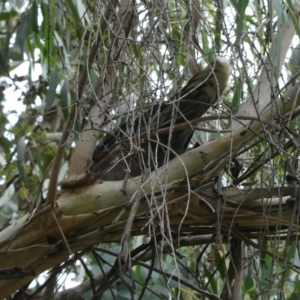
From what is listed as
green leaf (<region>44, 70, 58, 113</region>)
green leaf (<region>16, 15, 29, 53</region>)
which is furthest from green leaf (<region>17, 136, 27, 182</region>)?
green leaf (<region>16, 15, 29, 53</region>)

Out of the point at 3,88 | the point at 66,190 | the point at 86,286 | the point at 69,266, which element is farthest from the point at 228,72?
the point at 3,88

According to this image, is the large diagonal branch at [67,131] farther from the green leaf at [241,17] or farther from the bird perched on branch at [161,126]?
the green leaf at [241,17]

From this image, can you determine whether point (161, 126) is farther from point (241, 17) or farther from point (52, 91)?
point (52, 91)

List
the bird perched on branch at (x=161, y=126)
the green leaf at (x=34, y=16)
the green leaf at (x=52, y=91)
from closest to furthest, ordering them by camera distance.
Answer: the bird perched on branch at (x=161, y=126) → the green leaf at (x=34, y=16) → the green leaf at (x=52, y=91)

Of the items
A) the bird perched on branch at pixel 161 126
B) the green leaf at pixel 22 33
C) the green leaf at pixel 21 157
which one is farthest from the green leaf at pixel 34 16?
A: the bird perched on branch at pixel 161 126

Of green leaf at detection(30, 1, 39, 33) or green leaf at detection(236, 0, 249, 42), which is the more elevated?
green leaf at detection(30, 1, 39, 33)

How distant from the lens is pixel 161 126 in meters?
1.19

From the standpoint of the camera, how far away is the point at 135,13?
1234 mm

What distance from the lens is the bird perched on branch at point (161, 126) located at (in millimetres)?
1097

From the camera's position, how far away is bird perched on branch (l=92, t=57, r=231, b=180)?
1.10 m

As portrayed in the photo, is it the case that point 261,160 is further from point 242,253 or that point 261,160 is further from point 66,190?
point 66,190

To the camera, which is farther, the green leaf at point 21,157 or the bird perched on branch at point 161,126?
the green leaf at point 21,157

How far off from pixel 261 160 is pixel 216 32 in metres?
0.46

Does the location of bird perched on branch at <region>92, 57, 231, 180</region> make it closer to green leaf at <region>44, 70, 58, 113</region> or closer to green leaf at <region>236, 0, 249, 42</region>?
green leaf at <region>236, 0, 249, 42</region>
